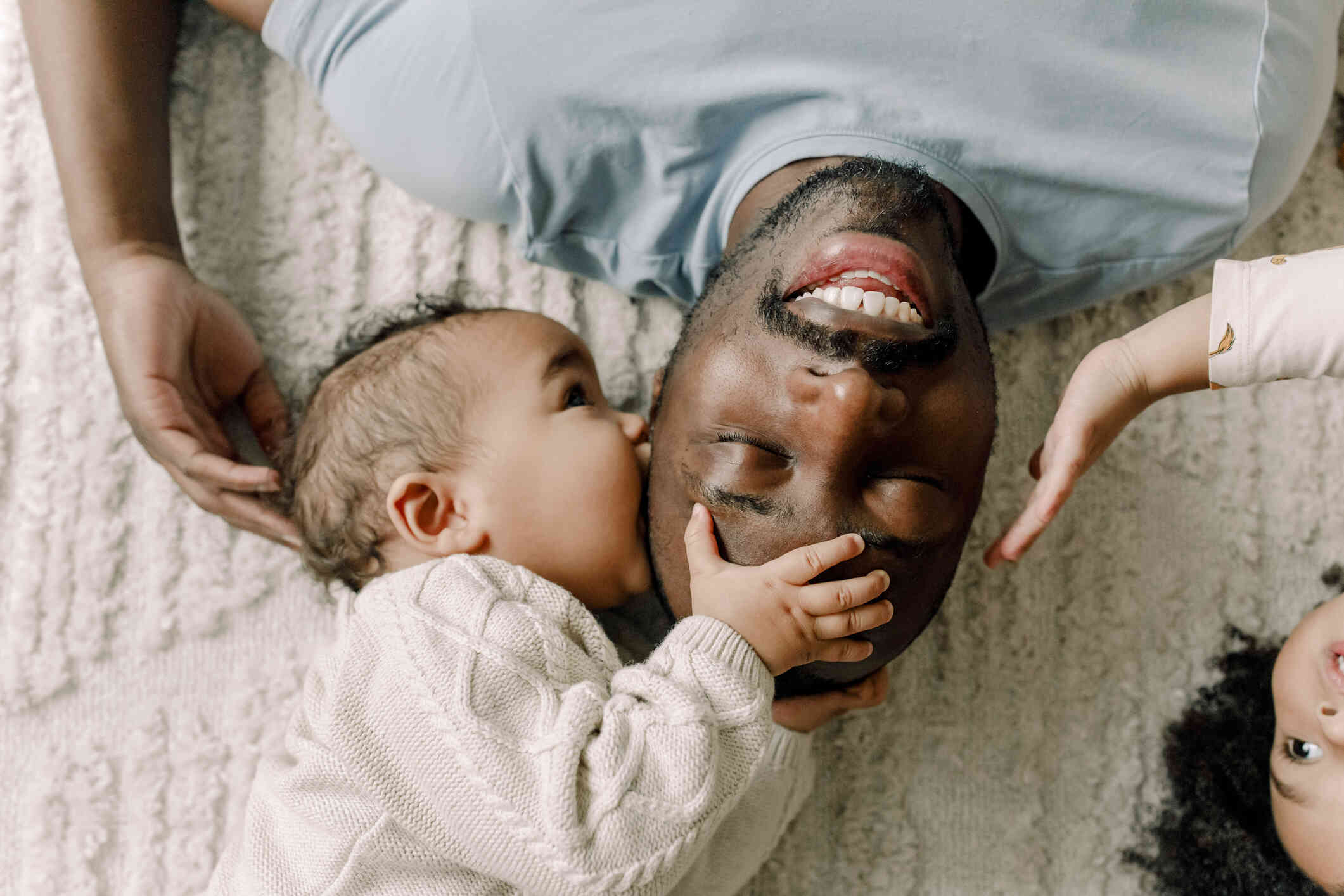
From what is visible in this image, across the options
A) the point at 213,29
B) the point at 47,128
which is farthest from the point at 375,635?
the point at 213,29

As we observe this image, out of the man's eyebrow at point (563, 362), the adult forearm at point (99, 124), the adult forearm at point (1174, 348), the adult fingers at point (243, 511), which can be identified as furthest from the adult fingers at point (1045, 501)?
the adult forearm at point (99, 124)

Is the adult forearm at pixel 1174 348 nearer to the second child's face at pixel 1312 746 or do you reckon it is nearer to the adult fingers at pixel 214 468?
the second child's face at pixel 1312 746

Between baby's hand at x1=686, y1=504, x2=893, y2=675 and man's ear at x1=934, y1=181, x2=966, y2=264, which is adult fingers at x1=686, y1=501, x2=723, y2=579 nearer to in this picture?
baby's hand at x1=686, y1=504, x2=893, y2=675

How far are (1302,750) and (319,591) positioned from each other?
3.60 feet

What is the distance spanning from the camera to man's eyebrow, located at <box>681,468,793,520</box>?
0.86 metres

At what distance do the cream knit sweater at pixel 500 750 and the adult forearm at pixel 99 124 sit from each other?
1.71 ft

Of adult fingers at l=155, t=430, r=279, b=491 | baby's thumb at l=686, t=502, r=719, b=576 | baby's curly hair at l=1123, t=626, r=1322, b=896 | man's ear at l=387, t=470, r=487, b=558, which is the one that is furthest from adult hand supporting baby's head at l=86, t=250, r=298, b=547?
baby's curly hair at l=1123, t=626, r=1322, b=896

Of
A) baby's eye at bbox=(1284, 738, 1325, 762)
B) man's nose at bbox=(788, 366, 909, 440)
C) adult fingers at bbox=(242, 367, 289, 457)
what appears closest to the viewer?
man's nose at bbox=(788, 366, 909, 440)

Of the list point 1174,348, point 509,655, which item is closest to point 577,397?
point 509,655

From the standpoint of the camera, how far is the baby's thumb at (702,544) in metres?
0.88

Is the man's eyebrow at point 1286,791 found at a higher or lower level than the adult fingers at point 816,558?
lower

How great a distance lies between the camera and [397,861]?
92 cm

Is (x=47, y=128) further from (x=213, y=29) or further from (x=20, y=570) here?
(x=20, y=570)

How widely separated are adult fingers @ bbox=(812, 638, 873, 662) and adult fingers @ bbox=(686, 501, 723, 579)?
4.9 inches
